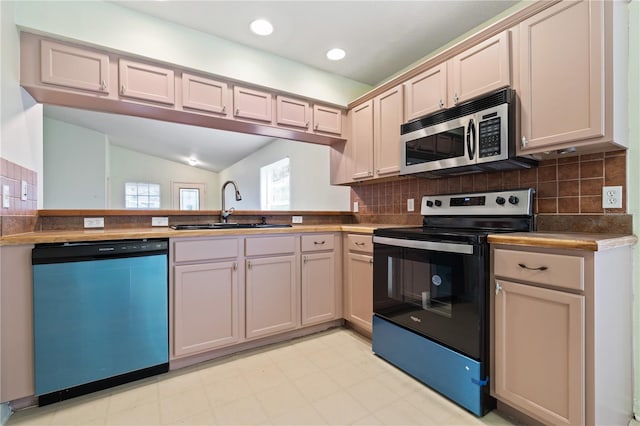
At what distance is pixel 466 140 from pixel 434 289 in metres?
0.98

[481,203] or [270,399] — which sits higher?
[481,203]

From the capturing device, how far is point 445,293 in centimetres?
170

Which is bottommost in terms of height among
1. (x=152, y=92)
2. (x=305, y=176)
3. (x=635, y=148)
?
(x=635, y=148)

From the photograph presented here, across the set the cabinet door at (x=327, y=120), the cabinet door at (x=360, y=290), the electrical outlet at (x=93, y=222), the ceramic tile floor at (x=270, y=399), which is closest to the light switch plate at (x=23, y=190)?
the electrical outlet at (x=93, y=222)

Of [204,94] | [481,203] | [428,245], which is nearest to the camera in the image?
[428,245]

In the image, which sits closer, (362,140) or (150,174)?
(362,140)

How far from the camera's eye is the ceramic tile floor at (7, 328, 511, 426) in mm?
1513

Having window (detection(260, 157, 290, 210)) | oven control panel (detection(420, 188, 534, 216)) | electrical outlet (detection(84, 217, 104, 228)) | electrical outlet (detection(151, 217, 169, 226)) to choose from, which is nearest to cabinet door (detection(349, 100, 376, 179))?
oven control panel (detection(420, 188, 534, 216))

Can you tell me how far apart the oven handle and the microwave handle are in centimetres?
63

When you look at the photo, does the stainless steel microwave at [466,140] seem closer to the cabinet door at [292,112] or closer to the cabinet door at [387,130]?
the cabinet door at [387,130]

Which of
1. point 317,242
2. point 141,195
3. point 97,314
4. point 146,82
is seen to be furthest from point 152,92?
point 141,195

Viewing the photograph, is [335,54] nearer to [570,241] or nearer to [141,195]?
[570,241]

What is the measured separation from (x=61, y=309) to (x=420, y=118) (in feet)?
8.54

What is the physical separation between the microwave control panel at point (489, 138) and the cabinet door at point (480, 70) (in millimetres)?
225
